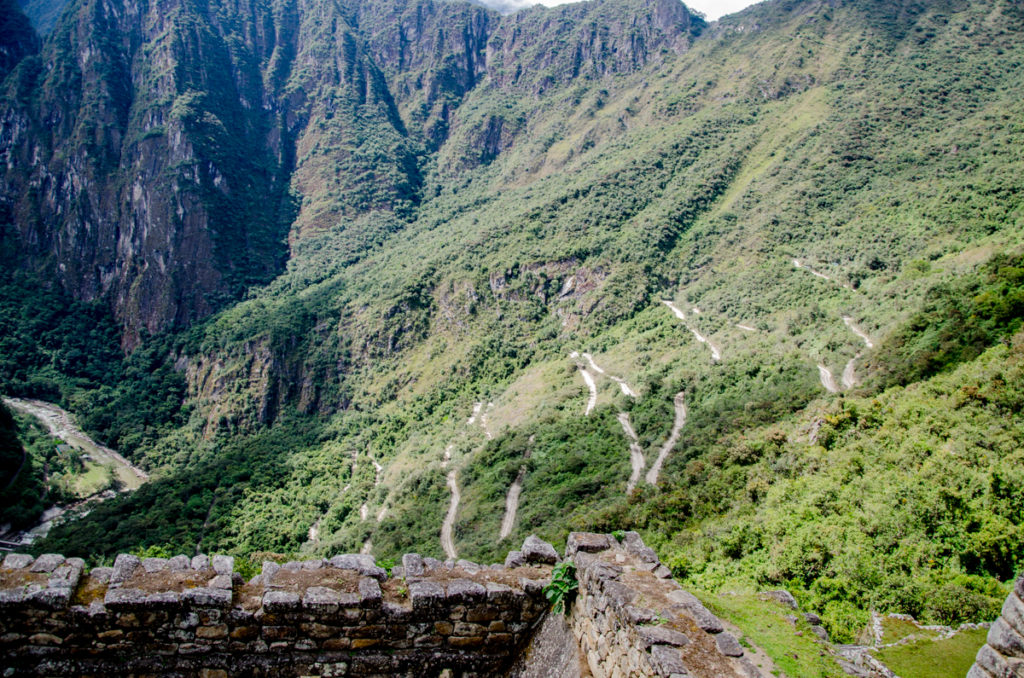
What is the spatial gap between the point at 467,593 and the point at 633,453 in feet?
111

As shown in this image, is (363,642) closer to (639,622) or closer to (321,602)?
(321,602)

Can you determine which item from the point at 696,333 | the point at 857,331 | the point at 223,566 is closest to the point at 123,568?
the point at 223,566

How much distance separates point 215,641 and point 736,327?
53903 millimetres

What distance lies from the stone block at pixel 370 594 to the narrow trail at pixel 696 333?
4417 centimetres

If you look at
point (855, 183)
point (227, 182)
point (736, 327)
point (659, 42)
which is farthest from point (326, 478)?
point (659, 42)

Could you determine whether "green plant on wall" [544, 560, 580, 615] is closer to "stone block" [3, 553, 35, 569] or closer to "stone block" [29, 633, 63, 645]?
"stone block" [29, 633, 63, 645]

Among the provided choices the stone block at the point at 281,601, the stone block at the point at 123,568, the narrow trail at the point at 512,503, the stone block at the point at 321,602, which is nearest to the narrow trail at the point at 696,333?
the narrow trail at the point at 512,503

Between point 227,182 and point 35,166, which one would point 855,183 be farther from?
point 35,166

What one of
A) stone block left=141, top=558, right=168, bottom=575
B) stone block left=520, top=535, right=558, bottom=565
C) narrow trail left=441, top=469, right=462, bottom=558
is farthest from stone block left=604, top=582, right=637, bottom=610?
narrow trail left=441, top=469, right=462, bottom=558

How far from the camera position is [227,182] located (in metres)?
166

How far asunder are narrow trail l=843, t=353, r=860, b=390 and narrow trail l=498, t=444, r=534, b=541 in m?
21.5

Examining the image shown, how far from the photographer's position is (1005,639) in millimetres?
5199

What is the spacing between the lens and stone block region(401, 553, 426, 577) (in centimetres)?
772

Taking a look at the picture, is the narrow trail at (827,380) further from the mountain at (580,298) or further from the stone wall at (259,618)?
the stone wall at (259,618)
